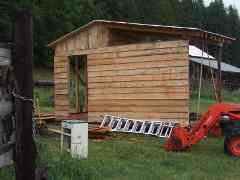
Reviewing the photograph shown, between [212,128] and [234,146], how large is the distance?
0.67m

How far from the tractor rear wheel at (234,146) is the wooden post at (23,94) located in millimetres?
6427

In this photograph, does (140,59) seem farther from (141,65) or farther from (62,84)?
(62,84)

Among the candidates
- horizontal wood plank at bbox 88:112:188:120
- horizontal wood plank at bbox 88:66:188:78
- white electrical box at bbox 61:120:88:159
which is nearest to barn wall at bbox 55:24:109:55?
horizontal wood plank at bbox 88:66:188:78

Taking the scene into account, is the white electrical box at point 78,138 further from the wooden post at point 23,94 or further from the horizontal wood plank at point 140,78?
the horizontal wood plank at point 140,78

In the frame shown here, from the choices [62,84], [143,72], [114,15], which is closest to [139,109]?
[143,72]

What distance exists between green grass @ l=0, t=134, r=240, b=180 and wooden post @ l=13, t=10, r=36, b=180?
146cm

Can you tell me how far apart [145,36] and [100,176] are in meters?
8.68

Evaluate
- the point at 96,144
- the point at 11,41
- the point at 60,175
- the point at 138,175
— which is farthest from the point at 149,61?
the point at 11,41

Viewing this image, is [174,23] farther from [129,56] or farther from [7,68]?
[7,68]

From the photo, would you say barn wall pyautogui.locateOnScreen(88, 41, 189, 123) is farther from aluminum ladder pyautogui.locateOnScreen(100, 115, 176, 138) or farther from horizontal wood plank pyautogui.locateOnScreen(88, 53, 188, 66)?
aluminum ladder pyautogui.locateOnScreen(100, 115, 176, 138)

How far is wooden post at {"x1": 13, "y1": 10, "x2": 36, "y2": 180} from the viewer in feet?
12.4

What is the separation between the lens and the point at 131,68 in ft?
45.5

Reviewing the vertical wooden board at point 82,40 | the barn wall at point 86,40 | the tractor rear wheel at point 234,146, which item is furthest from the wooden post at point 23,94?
the vertical wooden board at point 82,40

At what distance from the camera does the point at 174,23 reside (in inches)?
2953
